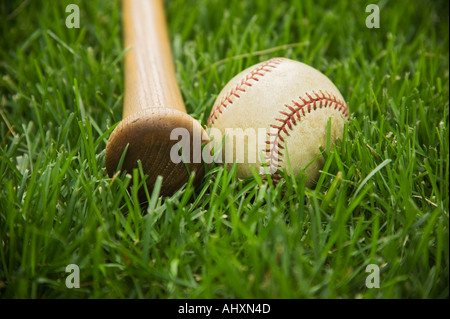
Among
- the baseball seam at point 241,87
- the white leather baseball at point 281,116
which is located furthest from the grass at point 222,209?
the baseball seam at point 241,87

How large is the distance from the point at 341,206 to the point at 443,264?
1.24 ft

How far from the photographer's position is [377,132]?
213cm

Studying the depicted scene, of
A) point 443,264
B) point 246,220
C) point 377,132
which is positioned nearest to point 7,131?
point 246,220

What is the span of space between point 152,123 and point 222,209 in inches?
16.6

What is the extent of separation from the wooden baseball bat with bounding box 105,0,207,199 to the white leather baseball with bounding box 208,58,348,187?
0.58 ft

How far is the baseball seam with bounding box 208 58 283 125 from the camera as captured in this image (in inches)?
76.1

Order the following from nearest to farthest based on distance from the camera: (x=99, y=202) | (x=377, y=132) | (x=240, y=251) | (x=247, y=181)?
1. (x=240, y=251)
2. (x=99, y=202)
3. (x=247, y=181)
4. (x=377, y=132)

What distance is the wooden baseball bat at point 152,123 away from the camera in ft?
5.58

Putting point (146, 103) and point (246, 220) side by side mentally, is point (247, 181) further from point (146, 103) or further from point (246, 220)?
point (146, 103)

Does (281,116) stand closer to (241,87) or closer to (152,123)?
(241,87)

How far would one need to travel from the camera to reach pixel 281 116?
1.83m

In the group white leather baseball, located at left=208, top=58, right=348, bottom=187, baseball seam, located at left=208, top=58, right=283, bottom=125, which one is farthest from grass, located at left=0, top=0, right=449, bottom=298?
baseball seam, located at left=208, top=58, right=283, bottom=125

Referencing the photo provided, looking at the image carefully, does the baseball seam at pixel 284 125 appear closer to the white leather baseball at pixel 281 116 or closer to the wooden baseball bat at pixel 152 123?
the white leather baseball at pixel 281 116

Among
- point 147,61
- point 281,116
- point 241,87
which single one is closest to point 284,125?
point 281,116
